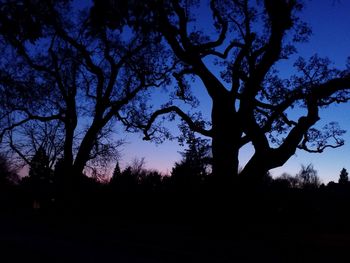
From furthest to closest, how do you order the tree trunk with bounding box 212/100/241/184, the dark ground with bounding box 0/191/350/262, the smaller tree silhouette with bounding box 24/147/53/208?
the smaller tree silhouette with bounding box 24/147/53/208, the tree trunk with bounding box 212/100/241/184, the dark ground with bounding box 0/191/350/262

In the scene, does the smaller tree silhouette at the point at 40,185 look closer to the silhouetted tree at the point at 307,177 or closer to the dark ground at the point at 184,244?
the dark ground at the point at 184,244

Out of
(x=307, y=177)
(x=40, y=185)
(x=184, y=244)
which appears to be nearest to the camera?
(x=184, y=244)

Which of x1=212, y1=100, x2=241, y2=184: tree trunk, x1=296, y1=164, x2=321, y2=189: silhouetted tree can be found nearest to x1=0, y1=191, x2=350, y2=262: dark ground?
x1=212, y1=100, x2=241, y2=184: tree trunk

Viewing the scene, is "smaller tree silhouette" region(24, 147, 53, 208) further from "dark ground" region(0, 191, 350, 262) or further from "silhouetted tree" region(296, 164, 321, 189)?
"silhouetted tree" region(296, 164, 321, 189)

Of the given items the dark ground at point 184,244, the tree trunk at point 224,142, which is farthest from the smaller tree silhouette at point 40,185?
the tree trunk at point 224,142

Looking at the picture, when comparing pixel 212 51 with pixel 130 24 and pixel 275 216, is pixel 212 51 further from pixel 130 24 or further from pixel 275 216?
pixel 275 216

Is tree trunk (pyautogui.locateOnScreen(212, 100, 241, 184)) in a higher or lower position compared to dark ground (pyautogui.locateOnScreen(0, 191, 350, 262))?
higher

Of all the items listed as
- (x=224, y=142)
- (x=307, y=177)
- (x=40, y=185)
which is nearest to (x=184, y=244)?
(x=224, y=142)

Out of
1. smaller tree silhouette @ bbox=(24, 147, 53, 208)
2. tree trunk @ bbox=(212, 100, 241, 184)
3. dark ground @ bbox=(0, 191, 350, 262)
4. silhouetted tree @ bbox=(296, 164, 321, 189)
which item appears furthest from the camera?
silhouetted tree @ bbox=(296, 164, 321, 189)

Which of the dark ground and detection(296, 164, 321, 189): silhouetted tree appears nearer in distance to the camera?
the dark ground

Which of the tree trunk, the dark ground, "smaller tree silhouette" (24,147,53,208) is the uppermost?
"smaller tree silhouette" (24,147,53,208)

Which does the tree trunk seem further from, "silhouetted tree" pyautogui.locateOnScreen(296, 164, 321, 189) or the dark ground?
"silhouetted tree" pyautogui.locateOnScreen(296, 164, 321, 189)

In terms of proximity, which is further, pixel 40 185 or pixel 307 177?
pixel 307 177

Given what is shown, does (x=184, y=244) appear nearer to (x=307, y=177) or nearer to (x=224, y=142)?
(x=224, y=142)
